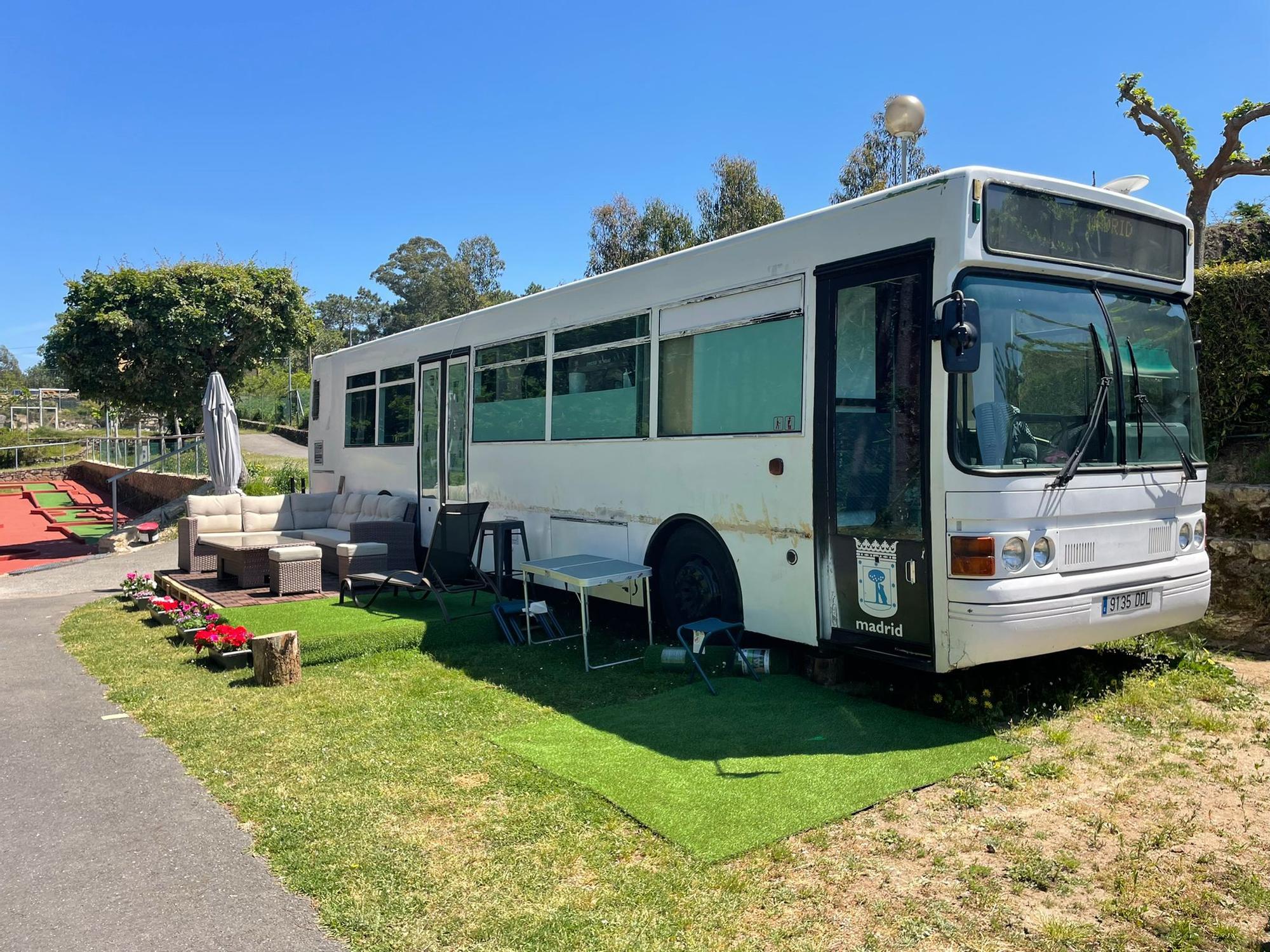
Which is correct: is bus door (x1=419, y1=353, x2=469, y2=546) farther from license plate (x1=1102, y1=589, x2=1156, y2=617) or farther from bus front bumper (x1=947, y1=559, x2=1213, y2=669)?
license plate (x1=1102, y1=589, x2=1156, y2=617)

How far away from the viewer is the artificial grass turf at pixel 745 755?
13.0 feet

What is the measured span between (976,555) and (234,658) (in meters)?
5.51

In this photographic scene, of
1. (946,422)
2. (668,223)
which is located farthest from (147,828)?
(668,223)

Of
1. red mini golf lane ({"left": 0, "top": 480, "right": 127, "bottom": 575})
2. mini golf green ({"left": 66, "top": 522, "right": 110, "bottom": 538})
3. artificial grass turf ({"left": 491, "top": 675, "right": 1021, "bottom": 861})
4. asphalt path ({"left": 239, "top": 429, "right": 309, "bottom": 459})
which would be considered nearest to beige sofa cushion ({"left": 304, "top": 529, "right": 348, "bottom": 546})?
artificial grass turf ({"left": 491, "top": 675, "right": 1021, "bottom": 861})

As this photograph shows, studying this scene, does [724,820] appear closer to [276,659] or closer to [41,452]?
[276,659]

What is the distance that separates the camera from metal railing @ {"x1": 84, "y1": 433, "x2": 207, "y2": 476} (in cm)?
2064

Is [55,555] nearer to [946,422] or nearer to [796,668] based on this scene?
[796,668]

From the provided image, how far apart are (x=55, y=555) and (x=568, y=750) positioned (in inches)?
592

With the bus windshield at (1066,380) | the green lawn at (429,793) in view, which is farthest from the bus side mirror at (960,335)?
the green lawn at (429,793)

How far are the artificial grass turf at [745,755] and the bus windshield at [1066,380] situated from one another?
1.56 m

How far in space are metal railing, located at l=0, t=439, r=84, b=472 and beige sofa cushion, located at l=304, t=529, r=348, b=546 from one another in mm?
29519

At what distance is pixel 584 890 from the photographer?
133 inches

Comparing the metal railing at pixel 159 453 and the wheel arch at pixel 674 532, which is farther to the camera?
the metal railing at pixel 159 453

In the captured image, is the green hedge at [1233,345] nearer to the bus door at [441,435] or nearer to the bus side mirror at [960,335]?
the bus side mirror at [960,335]
